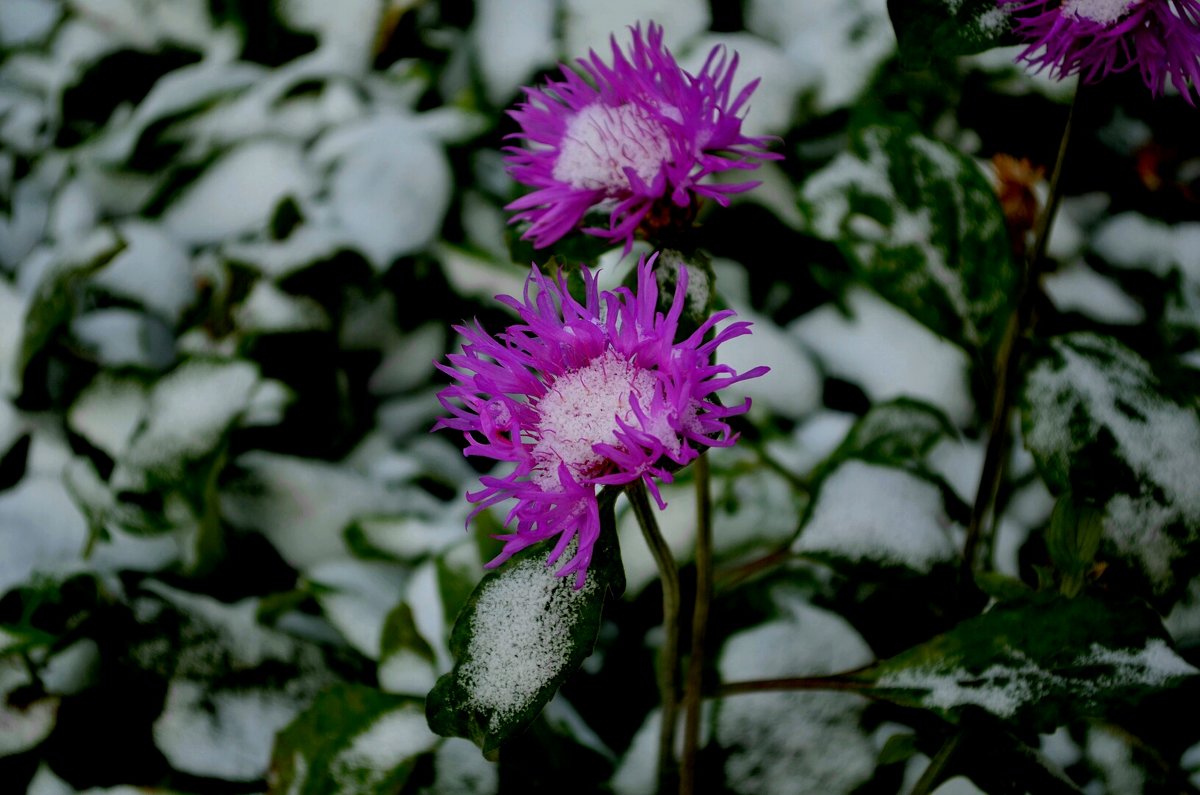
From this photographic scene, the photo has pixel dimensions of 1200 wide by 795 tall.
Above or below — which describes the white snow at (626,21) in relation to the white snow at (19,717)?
above

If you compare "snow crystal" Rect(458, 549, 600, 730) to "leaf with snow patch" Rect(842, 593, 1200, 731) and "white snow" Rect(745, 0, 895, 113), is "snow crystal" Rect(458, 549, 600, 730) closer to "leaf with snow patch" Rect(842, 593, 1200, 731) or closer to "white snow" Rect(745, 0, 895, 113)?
"leaf with snow patch" Rect(842, 593, 1200, 731)

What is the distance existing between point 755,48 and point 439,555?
1.91ft

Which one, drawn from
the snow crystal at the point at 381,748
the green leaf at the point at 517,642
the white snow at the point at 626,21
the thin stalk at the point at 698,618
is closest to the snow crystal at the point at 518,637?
the green leaf at the point at 517,642

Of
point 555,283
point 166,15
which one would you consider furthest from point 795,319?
point 166,15

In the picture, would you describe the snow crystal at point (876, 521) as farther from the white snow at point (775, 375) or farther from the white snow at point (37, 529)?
the white snow at point (37, 529)

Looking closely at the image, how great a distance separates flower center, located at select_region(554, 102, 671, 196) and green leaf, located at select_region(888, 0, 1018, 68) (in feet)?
0.38

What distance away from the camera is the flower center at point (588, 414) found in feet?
1.13

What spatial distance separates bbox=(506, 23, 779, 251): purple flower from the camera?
1.32 feet

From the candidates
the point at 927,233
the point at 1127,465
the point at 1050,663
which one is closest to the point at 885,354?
the point at 927,233

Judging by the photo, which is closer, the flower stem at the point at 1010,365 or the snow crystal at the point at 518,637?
the snow crystal at the point at 518,637

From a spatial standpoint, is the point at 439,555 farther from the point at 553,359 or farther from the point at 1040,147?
the point at 1040,147

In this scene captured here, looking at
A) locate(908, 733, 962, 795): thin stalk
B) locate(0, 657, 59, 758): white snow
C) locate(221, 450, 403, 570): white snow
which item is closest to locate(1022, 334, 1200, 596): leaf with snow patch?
locate(908, 733, 962, 795): thin stalk

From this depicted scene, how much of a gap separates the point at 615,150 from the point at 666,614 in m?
0.23

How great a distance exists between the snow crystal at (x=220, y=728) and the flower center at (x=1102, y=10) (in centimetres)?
67
